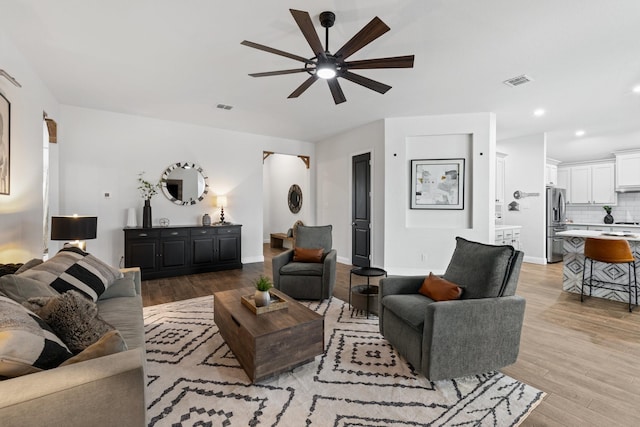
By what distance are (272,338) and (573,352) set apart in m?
2.56

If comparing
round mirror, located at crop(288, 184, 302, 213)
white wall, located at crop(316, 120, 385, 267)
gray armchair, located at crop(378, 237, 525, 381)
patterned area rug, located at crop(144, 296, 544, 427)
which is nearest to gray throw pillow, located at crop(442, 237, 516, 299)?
gray armchair, located at crop(378, 237, 525, 381)

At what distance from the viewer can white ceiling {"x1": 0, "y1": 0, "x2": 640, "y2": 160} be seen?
2320 millimetres

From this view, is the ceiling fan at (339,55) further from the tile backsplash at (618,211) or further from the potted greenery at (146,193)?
the tile backsplash at (618,211)

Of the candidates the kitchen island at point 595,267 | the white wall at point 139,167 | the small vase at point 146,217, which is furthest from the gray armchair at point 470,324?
the white wall at point 139,167

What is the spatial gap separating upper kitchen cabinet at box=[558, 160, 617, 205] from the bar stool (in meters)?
4.93

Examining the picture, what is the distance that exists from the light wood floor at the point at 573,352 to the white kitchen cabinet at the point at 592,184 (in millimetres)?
4626

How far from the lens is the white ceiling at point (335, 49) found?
232 centimetres

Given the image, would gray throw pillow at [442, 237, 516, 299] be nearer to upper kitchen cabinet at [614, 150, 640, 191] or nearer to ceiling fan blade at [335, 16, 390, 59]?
ceiling fan blade at [335, 16, 390, 59]

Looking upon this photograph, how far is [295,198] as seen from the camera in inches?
327

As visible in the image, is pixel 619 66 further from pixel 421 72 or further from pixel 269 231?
pixel 269 231

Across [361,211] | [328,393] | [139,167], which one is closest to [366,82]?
[328,393]

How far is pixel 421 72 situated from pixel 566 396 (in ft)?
10.5

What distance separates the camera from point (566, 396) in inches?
76.5

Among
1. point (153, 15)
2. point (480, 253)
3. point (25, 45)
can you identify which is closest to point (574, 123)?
point (480, 253)
